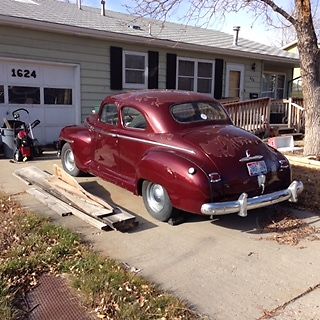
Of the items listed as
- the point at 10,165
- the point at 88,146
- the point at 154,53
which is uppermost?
the point at 154,53

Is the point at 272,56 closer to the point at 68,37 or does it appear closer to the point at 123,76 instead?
the point at 123,76

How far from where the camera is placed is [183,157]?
5.23 m

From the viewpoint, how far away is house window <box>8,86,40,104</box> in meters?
11.3

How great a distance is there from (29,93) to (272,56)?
1067 cm

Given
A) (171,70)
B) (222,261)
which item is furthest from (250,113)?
(222,261)

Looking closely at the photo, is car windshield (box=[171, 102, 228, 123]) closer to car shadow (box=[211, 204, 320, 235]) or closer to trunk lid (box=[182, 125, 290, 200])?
trunk lid (box=[182, 125, 290, 200])

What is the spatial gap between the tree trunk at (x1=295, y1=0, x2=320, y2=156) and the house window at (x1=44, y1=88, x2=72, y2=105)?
6.76 metres

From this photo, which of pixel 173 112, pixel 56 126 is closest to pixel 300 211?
pixel 173 112

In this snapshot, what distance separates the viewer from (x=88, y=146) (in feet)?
23.3

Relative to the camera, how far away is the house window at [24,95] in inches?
445

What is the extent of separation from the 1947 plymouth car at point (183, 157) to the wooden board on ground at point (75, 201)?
1.86ft

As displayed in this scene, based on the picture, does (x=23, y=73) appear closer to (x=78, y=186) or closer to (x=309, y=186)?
(x=78, y=186)

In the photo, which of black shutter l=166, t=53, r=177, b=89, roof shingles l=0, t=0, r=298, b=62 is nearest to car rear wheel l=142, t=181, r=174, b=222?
roof shingles l=0, t=0, r=298, b=62

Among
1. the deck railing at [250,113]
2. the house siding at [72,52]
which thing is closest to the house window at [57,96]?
the house siding at [72,52]
